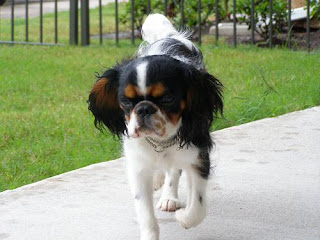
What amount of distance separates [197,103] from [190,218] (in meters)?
0.63

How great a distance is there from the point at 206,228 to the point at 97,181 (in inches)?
43.5

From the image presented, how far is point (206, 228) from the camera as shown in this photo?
438cm

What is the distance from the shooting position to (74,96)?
333 inches

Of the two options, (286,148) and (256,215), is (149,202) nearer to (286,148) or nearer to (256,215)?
(256,215)

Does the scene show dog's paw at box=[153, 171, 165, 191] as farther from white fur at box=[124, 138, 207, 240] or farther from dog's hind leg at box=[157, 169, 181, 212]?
white fur at box=[124, 138, 207, 240]

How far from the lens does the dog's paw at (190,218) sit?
13.9 ft

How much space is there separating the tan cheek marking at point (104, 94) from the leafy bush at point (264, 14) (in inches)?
305

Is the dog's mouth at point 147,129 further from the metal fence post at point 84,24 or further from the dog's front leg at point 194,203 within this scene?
the metal fence post at point 84,24

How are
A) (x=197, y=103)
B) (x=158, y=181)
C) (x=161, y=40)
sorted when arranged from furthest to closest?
(x=158, y=181), (x=161, y=40), (x=197, y=103)

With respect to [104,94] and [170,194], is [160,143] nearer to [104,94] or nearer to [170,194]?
[104,94]

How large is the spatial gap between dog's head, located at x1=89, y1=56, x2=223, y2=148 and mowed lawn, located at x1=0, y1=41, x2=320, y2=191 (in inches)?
30.5

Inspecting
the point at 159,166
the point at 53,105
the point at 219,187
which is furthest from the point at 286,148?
the point at 53,105

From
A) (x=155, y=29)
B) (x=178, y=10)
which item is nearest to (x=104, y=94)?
(x=155, y=29)

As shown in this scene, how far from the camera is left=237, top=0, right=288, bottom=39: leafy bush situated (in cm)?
1176
